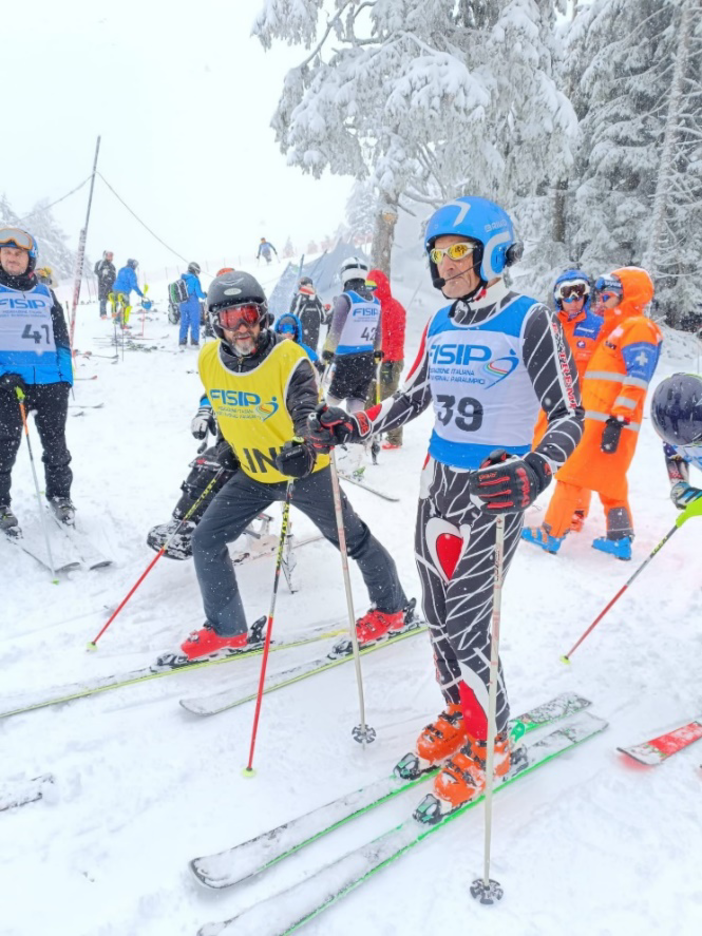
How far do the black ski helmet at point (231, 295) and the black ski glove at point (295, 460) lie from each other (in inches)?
30.4

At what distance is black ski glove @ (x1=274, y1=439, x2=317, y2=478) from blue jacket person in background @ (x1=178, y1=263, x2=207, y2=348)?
1295cm

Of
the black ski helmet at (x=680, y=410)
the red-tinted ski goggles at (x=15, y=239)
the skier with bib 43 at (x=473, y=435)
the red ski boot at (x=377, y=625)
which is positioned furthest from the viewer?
the red-tinted ski goggles at (x=15, y=239)

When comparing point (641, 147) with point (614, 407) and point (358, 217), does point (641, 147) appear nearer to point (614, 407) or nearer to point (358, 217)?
point (614, 407)

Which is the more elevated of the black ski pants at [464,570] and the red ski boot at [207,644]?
the black ski pants at [464,570]

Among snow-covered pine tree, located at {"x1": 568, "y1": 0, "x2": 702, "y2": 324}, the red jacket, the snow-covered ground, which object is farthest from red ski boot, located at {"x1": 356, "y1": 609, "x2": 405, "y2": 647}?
snow-covered pine tree, located at {"x1": 568, "y1": 0, "x2": 702, "y2": 324}

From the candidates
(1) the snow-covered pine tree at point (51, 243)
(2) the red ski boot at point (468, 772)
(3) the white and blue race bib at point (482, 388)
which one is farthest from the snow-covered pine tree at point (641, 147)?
(1) the snow-covered pine tree at point (51, 243)

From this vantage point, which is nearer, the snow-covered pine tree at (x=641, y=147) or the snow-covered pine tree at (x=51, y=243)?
the snow-covered pine tree at (x=641, y=147)

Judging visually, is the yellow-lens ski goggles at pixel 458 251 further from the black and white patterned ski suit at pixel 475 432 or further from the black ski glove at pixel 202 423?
the black ski glove at pixel 202 423

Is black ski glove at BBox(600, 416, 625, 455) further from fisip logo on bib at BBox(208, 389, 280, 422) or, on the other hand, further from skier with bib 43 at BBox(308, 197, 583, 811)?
fisip logo on bib at BBox(208, 389, 280, 422)

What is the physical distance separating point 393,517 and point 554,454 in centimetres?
381

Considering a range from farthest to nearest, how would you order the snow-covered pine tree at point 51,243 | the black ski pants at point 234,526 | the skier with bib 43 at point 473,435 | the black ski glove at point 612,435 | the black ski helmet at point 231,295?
the snow-covered pine tree at point 51,243 < the black ski glove at point 612,435 < the black ski pants at point 234,526 < the black ski helmet at point 231,295 < the skier with bib 43 at point 473,435

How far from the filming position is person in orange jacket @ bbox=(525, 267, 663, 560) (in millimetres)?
4754

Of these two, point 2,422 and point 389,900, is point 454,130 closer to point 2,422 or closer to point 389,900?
point 2,422

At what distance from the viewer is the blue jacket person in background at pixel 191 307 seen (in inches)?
577
